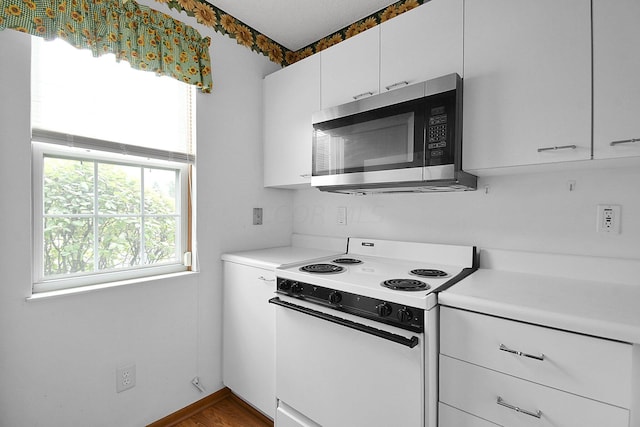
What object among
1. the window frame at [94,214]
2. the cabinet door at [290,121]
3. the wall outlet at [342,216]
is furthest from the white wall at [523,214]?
the window frame at [94,214]

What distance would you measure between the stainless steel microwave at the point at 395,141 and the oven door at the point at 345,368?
68 centimetres

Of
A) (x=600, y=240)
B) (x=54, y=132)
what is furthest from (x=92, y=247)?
(x=600, y=240)

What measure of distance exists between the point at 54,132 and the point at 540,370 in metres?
2.17

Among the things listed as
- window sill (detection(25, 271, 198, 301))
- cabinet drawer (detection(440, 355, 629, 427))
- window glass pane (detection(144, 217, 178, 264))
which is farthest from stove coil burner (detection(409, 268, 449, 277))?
window glass pane (detection(144, 217, 178, 264))

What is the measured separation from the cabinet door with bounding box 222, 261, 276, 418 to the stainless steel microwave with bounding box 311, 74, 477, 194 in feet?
2.36

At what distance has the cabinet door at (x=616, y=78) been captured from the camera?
100cm

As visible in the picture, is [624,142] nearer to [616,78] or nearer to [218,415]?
[616,78]

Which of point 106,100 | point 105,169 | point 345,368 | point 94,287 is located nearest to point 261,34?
point 106,100

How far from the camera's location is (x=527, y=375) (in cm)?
96

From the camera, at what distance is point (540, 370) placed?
942 mm

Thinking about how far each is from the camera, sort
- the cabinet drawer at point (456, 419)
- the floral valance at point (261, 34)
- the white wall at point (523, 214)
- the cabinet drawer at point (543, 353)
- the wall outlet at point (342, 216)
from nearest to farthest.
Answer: the cabinet drawer at point (543, 353)
the cabinet drawer at point (456, 419)
the white wall at point (523, 214)
the floral valance at point (261, 34)
the wall outlet at point (342, 216)

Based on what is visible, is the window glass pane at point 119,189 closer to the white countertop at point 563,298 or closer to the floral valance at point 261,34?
the floral valance at point 261,34

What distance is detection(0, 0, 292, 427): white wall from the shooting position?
1.28 meters

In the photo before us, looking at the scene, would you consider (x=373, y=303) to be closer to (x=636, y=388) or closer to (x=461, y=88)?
(x=636, y=388)
